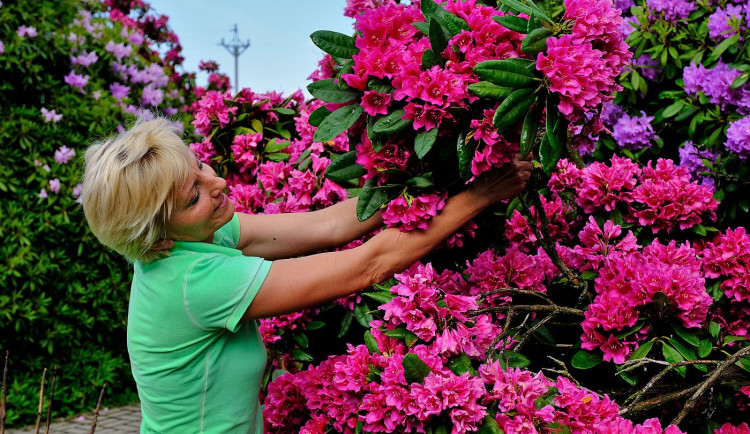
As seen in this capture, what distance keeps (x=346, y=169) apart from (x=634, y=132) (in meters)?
1.81

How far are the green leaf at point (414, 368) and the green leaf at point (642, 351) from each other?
676 millimetres

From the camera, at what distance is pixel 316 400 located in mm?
2033

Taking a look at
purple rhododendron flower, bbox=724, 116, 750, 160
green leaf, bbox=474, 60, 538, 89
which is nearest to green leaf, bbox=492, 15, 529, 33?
green leaf, bbox=474, 60, 538, 89

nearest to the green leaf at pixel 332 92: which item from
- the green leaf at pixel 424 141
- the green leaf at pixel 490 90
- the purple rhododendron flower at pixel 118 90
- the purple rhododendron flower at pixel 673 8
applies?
the green leaf at pixel 424 141

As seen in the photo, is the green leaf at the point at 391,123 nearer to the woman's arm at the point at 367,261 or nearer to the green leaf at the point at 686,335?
the woman's arm at the point at 367,261

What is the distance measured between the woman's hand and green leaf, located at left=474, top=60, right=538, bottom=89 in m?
0.29

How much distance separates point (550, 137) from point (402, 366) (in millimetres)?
671

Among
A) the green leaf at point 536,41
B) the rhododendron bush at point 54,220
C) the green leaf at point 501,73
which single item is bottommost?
the rhododendron bush at point 54,220

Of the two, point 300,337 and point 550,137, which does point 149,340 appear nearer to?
point 300,337

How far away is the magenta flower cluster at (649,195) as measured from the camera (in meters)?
2.31

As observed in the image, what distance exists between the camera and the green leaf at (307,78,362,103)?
1.81 metres

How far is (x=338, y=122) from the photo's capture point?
181cm

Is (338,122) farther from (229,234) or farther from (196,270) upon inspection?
(229,234)

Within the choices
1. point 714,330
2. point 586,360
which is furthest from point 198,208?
point 714,330
